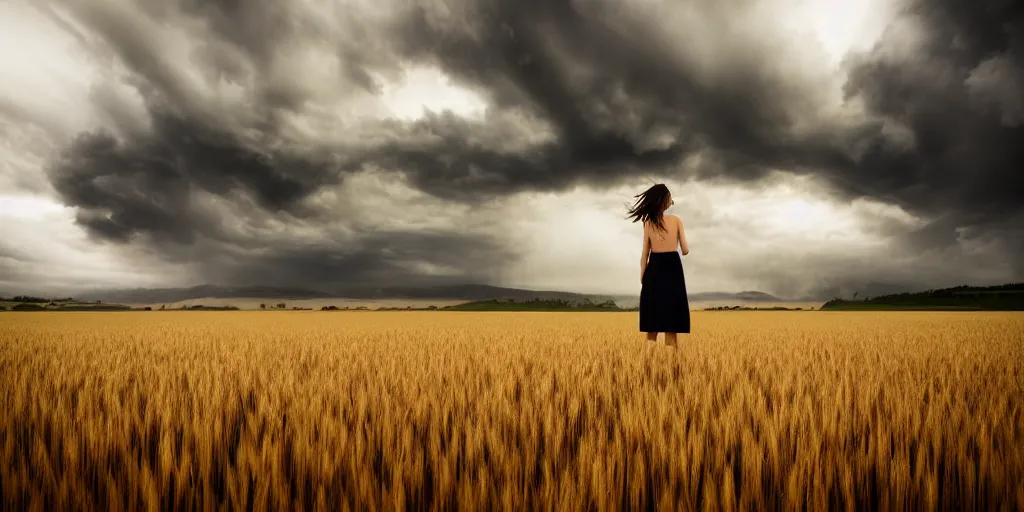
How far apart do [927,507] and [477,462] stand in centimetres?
138

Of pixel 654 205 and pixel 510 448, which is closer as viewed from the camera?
pixel 510 448

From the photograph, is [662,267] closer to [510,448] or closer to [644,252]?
[644,252]

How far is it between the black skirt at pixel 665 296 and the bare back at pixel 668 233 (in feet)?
0.37

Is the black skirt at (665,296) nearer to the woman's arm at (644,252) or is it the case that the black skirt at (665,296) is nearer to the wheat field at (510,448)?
the woman's arm at (644,252)

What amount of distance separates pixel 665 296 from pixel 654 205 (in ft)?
4.06

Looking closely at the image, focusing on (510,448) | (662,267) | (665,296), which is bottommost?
(510,448)

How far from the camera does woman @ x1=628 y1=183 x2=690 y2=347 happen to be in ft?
21.6

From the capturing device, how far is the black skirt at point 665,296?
21.6 ft

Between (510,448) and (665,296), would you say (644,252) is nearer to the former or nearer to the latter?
(665,296)

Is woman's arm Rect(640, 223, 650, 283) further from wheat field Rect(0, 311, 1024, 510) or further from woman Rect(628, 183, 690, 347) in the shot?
wheat field Rect(0, 311, 1024, 510)

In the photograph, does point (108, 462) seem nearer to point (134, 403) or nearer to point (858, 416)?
point (134, 403)

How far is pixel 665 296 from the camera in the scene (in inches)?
262

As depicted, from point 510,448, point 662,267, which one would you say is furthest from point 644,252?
point 510,448

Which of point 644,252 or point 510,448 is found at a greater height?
point 644,252
